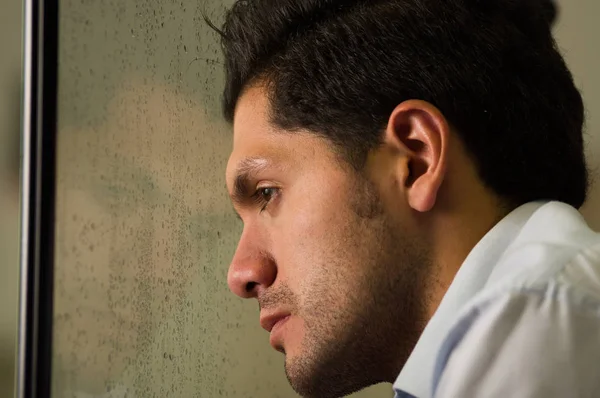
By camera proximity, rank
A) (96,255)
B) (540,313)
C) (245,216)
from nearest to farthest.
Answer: (540,313) < (245,216) < (96,255)

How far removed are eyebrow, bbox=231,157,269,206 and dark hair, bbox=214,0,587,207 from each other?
0.16 feet

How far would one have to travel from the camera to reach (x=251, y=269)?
774 mm

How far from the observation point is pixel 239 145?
2.64 ft

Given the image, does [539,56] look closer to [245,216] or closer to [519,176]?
[519,176]

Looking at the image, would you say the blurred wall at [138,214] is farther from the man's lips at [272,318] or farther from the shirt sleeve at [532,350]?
the shirt sleeve at [532,350]

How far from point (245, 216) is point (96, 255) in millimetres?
241

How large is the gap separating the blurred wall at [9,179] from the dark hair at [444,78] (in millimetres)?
330

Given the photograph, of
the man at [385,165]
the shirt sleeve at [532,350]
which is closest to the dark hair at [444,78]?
the man at [385,165]

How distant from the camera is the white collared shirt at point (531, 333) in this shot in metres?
0.48

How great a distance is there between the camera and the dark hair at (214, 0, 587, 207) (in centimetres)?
73

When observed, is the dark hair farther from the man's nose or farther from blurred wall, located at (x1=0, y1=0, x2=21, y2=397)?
blurred wall, located at (x1=0, y1=0, x2=21, y2=397)

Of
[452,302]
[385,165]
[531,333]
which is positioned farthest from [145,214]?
[531,333]

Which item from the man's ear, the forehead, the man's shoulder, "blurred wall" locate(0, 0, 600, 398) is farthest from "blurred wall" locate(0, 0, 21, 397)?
the man's shoulder

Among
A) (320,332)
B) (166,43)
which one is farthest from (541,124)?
(166,43)
